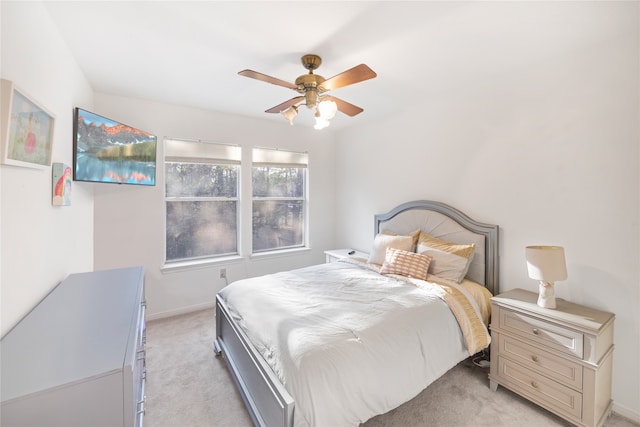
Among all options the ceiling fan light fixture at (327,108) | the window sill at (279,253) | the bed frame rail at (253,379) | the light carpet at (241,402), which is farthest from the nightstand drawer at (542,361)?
the window sill at (279,253)

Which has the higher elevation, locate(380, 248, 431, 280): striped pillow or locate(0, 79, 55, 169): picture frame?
locate(0, 79, 55, 169): picture frame

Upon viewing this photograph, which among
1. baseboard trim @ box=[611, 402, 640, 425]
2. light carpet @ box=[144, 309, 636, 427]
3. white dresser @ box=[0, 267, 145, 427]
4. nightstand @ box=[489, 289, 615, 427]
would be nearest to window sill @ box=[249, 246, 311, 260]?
light carpet @ box=[144, 309, 636, 427]

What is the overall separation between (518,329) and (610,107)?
1.70 metres

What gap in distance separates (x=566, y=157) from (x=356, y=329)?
6.93ft

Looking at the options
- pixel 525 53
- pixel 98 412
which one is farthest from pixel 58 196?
pixel 525 53

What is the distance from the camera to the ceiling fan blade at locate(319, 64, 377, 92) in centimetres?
166

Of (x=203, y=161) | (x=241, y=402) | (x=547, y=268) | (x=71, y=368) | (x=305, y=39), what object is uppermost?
(x=305, y=39)

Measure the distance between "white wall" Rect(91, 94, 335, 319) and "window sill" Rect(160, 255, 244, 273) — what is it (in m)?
0.04

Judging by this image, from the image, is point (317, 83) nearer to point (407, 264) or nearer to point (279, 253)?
point (407, 264)

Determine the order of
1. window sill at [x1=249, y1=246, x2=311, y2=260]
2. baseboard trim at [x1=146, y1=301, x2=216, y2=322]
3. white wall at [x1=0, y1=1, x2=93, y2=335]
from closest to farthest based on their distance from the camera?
white wall at [x1=0, y1=1, x2=93, y2=335], baseboard trim at [x1=146, y1=301, x2=216, y2=322], window sill at [x1=249, y1=246, x2=311, y2=260]

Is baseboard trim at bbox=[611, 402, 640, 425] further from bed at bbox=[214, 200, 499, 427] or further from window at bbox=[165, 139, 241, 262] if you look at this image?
window at bbox=[165, 139, 241, 262]

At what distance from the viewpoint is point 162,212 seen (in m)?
3.26

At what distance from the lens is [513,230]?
96.4 inches

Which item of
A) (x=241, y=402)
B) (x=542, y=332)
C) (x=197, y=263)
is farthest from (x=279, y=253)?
(x=542, y=332)
